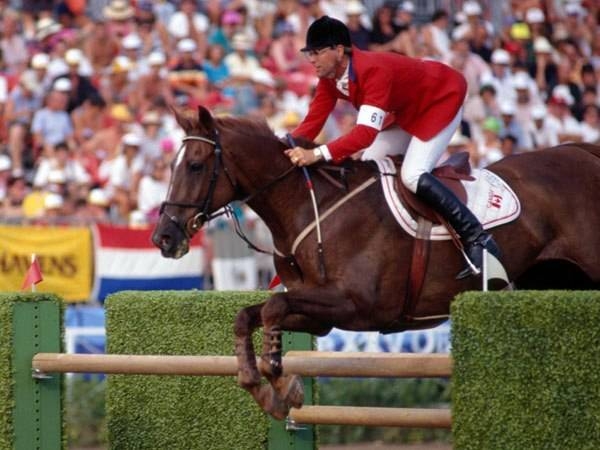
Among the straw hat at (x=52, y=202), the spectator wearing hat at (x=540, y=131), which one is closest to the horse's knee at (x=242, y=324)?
the straw hat at (x=52, y=202)

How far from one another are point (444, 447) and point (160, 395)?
4.82 m

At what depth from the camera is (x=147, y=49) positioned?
16.2 m

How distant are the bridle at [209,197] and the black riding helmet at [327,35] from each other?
2.31ft

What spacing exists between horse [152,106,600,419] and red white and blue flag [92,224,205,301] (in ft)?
15.4

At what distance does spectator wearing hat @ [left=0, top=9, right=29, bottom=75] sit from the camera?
1579 centimetres

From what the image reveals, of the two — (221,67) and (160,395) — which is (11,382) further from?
(221,67)

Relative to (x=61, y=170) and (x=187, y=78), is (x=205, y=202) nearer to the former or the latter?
(x=61, y=170)

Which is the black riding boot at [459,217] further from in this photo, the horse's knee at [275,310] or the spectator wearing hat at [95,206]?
the spectator wearing hat at [95,206]

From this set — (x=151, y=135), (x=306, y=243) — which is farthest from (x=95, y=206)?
(x=306, y=243)

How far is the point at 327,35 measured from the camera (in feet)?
26.4

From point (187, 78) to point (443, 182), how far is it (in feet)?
25.9

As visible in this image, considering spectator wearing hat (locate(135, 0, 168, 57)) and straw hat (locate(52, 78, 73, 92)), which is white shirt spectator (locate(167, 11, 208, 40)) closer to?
spectator wearing hat (locate(135, 0, 168, 57))

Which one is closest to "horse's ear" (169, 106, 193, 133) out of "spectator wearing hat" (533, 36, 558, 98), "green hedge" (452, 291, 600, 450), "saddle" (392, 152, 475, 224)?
"saddle" (392, 152, 475, 224)

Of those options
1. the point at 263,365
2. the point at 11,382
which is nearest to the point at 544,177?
the point at 263,365
